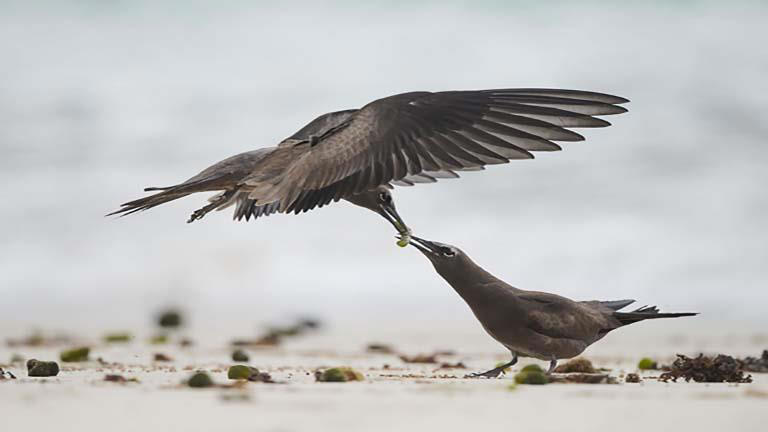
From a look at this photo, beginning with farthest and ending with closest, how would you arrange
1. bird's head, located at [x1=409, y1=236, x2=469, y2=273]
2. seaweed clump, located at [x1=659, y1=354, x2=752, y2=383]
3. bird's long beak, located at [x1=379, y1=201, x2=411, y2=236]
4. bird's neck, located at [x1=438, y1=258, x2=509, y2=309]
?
bird's long beak, located at [x1=379, y1=201, x2=411, y2=236], bird's head, located at [x1=409, y1=236, x2=469, y2=273], bird's neck, located at [x1=438, y1=258, x2=509, y2=309], seaweed clump, located at [x1=659, y1=354, x2=752, y2=383]

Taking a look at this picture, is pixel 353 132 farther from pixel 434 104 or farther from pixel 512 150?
pixel 512 150

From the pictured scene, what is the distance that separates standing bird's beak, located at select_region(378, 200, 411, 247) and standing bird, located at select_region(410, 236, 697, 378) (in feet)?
0.17

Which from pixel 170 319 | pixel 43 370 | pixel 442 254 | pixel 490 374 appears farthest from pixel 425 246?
pixel 170 319

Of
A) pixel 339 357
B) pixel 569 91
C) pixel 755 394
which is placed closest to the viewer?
pixel 755 394

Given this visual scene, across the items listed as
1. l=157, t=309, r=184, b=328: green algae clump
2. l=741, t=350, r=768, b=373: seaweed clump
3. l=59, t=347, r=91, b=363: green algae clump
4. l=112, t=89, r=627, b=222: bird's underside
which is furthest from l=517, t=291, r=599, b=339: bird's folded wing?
l=157, t=309, r=184, b=328: green algae clump

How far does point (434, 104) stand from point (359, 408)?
7.95 ft

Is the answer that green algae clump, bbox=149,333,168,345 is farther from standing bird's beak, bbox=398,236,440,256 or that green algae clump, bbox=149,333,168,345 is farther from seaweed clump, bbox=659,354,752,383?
seaweed clump, bbox=659,354,752,383

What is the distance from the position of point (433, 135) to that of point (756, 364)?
2785 millimetres

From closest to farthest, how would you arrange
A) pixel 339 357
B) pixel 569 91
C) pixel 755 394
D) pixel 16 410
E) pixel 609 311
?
pixel 16 410 < pixel 755 394 < pixel 569 91 < pixel 609 311 < pixel 339 357

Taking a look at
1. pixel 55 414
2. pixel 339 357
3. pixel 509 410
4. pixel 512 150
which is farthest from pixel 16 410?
pixel 339 357

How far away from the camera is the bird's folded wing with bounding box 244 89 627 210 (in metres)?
6.47

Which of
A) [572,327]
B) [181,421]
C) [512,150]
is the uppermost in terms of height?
[512,150]

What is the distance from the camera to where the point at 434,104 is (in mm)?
6582

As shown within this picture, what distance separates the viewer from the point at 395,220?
7270mm
